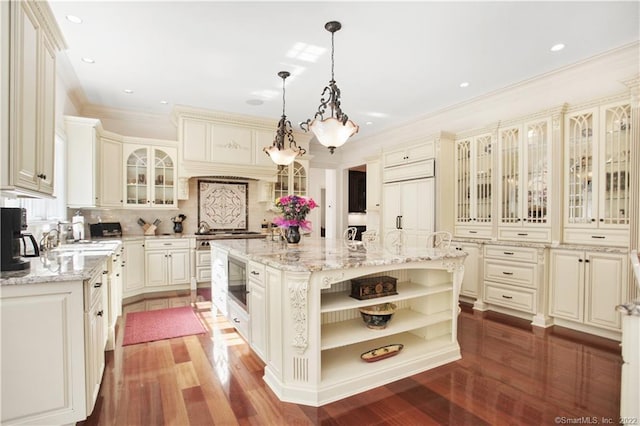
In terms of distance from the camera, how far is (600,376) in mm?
2484

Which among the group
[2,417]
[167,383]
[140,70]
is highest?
[140,70]

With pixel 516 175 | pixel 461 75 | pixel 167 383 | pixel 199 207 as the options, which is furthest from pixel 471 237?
pixel 199 207

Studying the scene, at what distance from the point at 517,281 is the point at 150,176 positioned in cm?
550

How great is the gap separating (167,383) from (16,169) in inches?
67.5

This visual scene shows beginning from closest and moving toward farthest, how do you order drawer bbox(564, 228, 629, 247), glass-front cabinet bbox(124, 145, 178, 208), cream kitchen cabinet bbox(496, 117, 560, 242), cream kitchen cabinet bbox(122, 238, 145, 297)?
drawer bbox(564, 228, 629, 247), cream kitchen cabinet bbox(496, 117, 560, 242), cream kitchen cabinet bbox(122, 238, 145, 297), glass-front cabinet bbox(124, 145, 178, 208)

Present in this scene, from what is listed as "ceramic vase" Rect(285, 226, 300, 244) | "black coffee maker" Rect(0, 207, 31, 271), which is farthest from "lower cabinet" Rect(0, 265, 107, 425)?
"ceramic vase" Rect(285, 226, 300, 244)

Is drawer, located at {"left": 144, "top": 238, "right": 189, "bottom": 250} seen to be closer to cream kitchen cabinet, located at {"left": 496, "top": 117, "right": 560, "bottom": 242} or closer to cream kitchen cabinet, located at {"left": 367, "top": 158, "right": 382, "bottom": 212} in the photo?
cream kitchen cabinet, located at {"left": 367, "top": 158, "right": 382, "bottom": 212}

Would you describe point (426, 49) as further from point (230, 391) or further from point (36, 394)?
point (36, 394)

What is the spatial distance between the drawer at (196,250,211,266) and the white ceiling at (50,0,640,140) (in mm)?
2366

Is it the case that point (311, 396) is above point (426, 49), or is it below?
below

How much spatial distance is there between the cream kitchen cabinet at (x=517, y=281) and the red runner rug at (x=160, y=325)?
3517mm

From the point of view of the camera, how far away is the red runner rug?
3.29 metres

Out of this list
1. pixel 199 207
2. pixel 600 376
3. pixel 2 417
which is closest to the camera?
pixel 2 417

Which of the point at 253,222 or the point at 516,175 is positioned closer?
the point at 516,175
